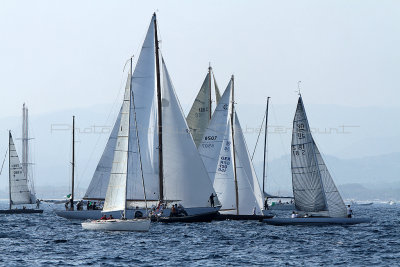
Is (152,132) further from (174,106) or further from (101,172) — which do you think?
(101,172)

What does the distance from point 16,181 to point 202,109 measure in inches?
1275

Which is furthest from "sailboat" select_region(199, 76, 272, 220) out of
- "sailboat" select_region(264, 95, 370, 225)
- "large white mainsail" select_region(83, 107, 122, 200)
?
"large white mainsail" select_region(83, 107, 122, 200)

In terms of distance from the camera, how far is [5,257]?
43.9 meters

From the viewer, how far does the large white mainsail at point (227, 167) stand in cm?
7062

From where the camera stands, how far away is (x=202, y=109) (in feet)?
270

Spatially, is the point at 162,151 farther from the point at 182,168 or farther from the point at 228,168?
the point at 228,168

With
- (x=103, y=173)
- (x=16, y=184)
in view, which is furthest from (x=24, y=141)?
(x=103, y=173)

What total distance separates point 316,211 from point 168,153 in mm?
12668

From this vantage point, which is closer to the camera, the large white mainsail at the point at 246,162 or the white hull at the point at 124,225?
the white hull at the point at 124,225

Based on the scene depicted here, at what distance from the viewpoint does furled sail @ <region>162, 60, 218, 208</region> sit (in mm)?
65625

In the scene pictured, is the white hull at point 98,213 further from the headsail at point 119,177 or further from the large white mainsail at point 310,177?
the large white mainsail at point 310,177

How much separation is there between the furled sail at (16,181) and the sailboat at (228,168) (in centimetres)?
3754

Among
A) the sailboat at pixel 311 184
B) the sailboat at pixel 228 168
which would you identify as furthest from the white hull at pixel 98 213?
the sailboat at pixel 311 184

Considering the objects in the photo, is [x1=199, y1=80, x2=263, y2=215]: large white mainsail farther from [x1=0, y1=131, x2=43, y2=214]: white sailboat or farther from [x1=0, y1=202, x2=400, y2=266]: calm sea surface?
[x1=0, y1=131, x2=43, y2=214]: white sailboat
